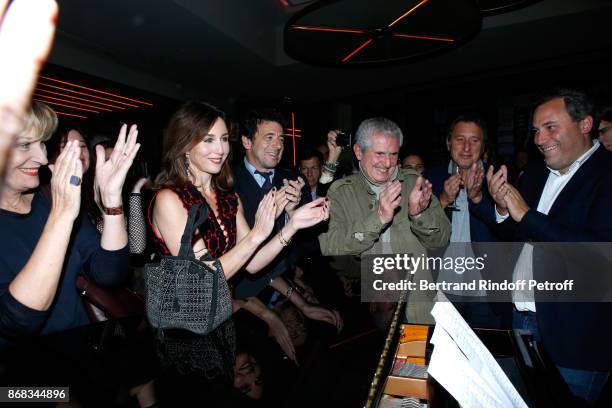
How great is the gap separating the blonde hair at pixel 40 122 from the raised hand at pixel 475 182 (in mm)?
2285

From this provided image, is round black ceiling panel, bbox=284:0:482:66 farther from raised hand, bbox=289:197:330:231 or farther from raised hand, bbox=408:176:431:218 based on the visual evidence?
raised hand, bbox=289:197:330:231

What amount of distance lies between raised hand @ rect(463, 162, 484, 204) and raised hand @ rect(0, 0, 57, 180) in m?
2.59

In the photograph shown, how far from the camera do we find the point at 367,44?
2803 millimetres

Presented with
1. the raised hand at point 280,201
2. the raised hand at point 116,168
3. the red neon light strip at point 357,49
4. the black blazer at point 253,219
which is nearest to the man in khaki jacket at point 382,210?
the black blazer at point 253,219

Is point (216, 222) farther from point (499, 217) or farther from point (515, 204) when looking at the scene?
point (499, 217)

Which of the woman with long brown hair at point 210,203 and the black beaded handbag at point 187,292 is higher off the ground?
→ the woman with long brown hair at point 210,203

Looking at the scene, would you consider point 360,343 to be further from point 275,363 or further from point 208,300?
point 208,300

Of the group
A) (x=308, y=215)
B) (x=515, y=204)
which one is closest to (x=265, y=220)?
(x=308, y=215)

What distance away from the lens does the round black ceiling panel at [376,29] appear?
2254mm

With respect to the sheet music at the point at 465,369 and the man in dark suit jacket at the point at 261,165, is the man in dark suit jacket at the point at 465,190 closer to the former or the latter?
the man in dark suit jacket at the point at 261,165

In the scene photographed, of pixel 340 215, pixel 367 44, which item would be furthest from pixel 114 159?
pixel 367 44

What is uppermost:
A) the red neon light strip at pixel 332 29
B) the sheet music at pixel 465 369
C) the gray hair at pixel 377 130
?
the red neon light strip at pixel 332 29

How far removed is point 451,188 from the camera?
262 centimetres

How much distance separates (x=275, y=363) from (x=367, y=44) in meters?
2.42
